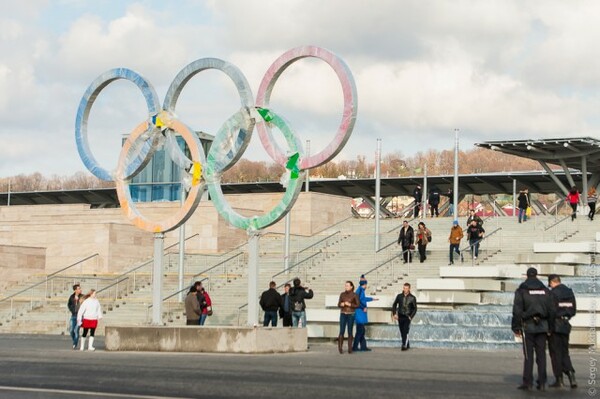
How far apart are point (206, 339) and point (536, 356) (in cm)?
1030

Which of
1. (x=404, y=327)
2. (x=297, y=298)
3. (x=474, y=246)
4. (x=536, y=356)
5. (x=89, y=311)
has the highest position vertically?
(x=474, y=246)

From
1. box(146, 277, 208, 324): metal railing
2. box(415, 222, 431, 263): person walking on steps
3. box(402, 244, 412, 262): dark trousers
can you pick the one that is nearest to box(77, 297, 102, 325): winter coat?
box(146, 277, 208, 324): metal railing

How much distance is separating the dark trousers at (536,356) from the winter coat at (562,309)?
435 millimetres

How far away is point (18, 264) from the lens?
44.8 metres

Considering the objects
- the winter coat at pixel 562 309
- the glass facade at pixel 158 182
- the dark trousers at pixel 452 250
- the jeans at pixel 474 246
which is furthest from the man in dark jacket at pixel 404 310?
the glass facade at pixel 158 182

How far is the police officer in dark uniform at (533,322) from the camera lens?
1463 centimetres

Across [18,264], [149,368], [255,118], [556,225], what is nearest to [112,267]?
[18,264]

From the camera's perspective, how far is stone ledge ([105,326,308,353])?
75.2ft

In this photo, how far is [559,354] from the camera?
49.6 feet

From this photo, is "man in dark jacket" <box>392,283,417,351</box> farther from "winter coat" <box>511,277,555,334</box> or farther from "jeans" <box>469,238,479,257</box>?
"winter coat" <box>511,277,555,334</box>

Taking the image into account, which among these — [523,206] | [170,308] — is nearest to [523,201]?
Result: [523,206]

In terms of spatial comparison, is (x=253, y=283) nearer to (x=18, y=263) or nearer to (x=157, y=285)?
(x=157, y=285)

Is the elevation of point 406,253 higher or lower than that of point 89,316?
higher

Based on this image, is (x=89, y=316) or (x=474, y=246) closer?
(x=89, y=316)
